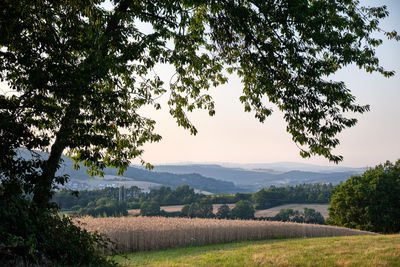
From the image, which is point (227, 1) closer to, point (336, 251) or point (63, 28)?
→ point (63, 28)

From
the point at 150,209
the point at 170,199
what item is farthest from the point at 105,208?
the point at 170,199

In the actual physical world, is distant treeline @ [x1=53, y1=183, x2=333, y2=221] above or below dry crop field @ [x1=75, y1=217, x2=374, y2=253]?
below

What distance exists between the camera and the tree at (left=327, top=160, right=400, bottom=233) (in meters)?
46.9

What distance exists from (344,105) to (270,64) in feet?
8.37

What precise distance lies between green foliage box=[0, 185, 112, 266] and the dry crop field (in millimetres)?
7169

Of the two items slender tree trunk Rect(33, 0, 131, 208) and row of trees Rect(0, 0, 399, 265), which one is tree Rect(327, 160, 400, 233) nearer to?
row of trees Rect(0, 0, 399, 265)

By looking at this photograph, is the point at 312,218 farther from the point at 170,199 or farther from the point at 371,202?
the point at 170,199

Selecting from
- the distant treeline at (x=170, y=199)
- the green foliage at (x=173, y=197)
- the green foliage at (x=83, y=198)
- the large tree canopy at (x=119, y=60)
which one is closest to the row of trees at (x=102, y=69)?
the large tree canopy at (x=119, y=60)

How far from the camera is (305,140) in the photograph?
10.3m

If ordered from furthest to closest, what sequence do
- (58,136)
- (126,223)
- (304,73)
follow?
(126,223) → (304,73) → (58,136)

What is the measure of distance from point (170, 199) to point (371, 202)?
49.1 metres

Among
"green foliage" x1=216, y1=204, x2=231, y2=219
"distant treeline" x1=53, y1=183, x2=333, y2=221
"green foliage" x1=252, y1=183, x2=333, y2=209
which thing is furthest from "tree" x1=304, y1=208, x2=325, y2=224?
"green foliage" x1=252, y1=183, x2=333, y2=209

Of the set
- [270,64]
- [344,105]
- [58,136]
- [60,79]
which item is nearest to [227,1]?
[270,64]

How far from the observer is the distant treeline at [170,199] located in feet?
223
